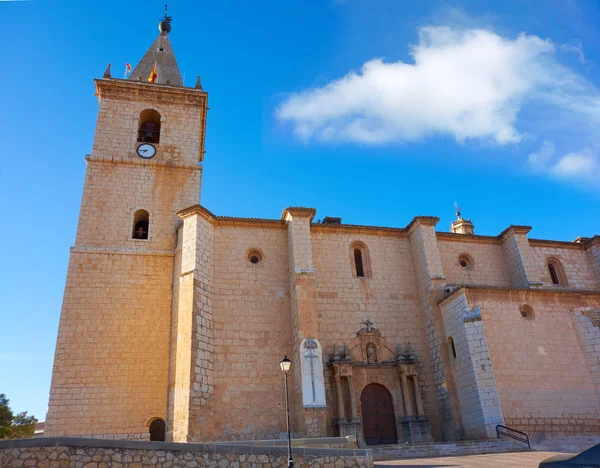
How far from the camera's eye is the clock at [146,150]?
18.6 meters

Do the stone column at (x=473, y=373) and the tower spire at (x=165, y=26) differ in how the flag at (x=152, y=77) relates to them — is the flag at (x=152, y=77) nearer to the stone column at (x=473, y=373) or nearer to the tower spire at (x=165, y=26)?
the tower spire at (x=165, y=26)

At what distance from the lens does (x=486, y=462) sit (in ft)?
32.4

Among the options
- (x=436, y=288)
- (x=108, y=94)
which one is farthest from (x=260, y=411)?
(x=108, y=94)

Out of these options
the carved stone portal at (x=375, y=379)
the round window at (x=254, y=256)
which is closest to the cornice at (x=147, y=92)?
the round window at (x=254, y=256)

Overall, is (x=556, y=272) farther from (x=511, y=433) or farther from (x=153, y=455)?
Answer: (x=153, y=455)

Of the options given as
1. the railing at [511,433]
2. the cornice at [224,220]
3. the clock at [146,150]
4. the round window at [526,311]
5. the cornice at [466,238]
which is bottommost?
the railing at [511,433]

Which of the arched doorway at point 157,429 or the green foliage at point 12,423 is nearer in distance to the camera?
the arched doorway at point 157,429

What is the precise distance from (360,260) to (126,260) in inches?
335

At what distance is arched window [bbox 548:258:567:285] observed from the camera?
19609 millimetres

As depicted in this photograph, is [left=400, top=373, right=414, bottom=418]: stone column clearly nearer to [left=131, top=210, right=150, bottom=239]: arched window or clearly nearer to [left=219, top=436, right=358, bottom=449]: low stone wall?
[left=219, top=436, right=358, bottom=449]: low stone wall

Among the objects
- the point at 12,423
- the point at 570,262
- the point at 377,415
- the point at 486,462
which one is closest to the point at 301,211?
the point at 377,415

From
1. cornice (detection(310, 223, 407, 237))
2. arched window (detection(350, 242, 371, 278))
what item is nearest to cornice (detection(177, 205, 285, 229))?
cornice (detection(310, 223, 407, 237))

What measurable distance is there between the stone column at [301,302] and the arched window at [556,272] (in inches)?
432

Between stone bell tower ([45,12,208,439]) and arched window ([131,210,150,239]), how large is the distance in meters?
0.04
